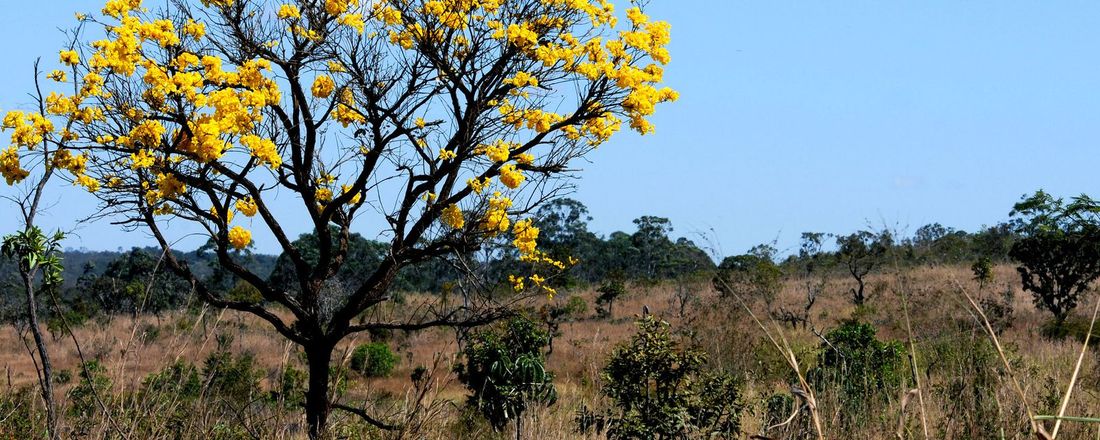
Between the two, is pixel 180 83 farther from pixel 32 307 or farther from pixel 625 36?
pixel 625 36

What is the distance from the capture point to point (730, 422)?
7172 millimetres

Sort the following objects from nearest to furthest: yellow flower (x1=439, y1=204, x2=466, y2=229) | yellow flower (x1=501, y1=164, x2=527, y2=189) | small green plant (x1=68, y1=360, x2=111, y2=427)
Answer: small green plant (x1=68, y1=360, x2=111, y2=427)
yellow flower (x1=501, y1=164, x2=527, y2=189)
yellow flower (x1=439, y1=204, x2=466, y2=229)

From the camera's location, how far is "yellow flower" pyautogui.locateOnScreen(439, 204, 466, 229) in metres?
8.44

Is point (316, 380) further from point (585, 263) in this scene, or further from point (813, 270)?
point (585, 263)

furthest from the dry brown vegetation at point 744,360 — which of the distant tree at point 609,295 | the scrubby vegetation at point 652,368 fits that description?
the distant tree at point 609,295

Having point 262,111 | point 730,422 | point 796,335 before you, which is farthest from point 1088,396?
point 796,335

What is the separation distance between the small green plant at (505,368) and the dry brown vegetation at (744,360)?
0.81 feet

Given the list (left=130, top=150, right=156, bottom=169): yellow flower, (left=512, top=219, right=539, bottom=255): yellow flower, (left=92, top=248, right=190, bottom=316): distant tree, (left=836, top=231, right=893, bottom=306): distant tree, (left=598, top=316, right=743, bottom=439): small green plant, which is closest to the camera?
(left=598, top=316, right=743, bottom=439): small green plant

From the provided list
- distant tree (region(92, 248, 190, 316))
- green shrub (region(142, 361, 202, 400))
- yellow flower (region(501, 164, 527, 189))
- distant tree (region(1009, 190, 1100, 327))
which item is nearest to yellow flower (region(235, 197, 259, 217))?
yellow flower (region(501, 164, 527, 189))

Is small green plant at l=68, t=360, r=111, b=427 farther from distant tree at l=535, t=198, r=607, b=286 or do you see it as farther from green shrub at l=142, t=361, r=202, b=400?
distant tree at l=535, t=198, r=607, b=286

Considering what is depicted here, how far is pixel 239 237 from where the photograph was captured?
8.70m

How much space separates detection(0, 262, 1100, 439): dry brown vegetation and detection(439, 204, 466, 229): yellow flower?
1.25 m

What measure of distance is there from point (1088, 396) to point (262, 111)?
22.2 ft

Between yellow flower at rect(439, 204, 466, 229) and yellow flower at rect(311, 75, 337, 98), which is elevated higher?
yellow flower at rect(311, 75, 337, 98)
